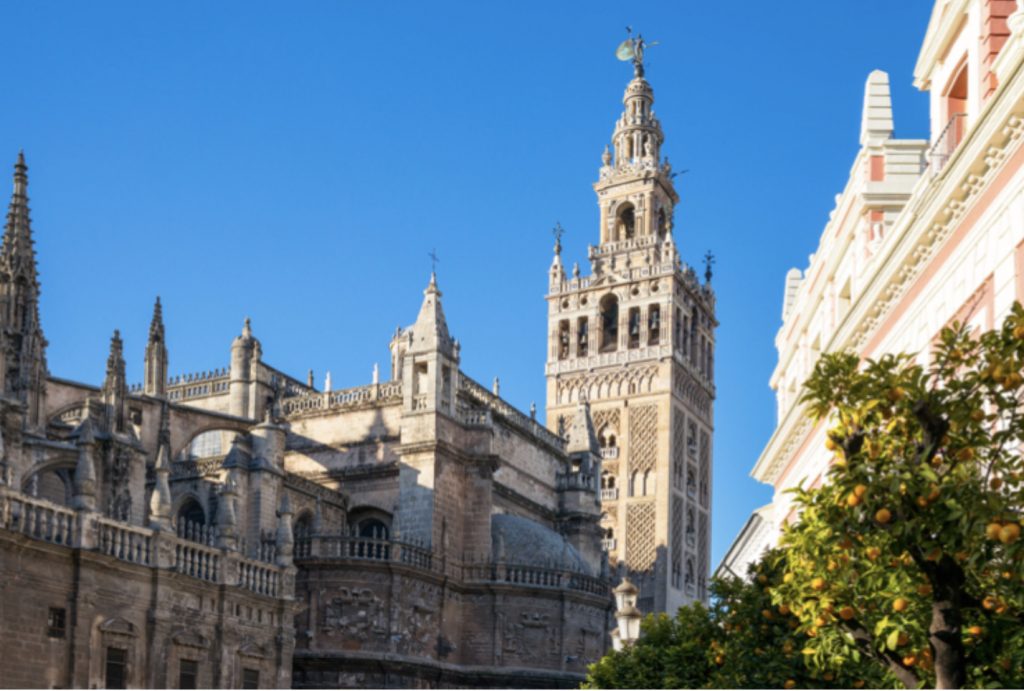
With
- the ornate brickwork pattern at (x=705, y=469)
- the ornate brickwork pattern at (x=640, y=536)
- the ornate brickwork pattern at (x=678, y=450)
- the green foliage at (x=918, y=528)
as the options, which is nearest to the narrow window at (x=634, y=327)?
the ornate brickwork pattern at (x=678, y=450)

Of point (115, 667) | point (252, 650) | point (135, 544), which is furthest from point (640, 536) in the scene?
point (115, 667)

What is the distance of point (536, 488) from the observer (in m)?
55.6

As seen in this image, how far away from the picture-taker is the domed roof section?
48000mm

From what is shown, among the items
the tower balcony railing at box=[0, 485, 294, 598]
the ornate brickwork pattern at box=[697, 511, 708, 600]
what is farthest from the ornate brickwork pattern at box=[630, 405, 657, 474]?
the tower balcony railing at box=[0, 485, 294, 598]

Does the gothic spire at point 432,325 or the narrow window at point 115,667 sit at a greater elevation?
the gothic spire at point 432,325

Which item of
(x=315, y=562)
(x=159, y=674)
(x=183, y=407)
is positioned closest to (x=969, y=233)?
(x=159, y=674)

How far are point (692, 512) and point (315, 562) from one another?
3496 cm

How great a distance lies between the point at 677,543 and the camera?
71.6m

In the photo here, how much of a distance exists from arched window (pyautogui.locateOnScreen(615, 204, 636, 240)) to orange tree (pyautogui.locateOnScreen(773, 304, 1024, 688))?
2632 inches

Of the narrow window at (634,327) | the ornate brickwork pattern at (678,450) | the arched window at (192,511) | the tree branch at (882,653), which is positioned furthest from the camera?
the narrow window at (634,327)

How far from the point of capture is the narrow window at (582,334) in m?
76.0

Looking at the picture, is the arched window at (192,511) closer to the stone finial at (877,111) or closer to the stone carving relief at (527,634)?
the stone carving relief at (527,634)

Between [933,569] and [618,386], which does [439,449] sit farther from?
[933,569]

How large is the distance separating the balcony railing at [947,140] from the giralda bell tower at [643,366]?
2051 inches
